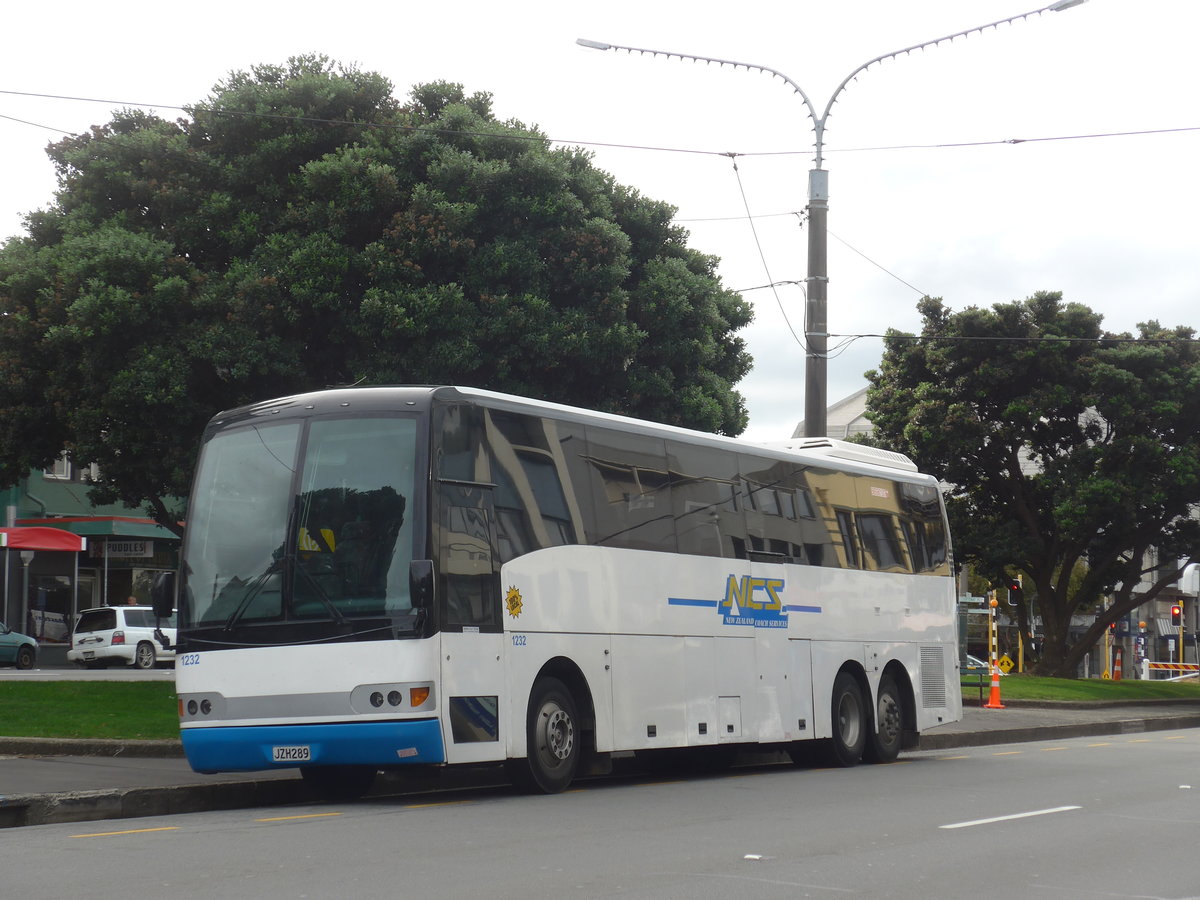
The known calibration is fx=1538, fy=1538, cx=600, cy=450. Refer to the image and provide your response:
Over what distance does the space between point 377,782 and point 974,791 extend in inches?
208

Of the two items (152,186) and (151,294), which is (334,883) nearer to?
(151,294)

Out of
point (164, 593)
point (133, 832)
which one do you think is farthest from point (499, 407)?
point (133, 832)

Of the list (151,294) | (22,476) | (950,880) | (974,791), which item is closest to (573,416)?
(974,791)

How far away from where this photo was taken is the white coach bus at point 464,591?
11523 millimetres

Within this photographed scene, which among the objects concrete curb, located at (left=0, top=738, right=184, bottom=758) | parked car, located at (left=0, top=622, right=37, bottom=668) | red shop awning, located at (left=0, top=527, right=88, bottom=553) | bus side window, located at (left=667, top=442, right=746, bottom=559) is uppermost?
red shop awning, located at (left=0, top=527, right=88, bottom=553)

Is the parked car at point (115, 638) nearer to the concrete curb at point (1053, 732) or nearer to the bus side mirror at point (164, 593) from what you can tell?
the concrete curb at point (1053, 732)

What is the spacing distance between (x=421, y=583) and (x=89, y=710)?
30.2ft

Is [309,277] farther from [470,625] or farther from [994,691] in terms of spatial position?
[994,691]

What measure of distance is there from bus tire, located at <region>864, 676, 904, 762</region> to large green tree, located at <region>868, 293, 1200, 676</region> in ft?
58.1

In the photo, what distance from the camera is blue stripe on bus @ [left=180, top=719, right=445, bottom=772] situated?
1130cm

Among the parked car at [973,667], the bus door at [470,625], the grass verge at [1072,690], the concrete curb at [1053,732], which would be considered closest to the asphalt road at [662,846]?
the bus door at [470,625]

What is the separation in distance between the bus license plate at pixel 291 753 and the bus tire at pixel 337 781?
1.16 meters

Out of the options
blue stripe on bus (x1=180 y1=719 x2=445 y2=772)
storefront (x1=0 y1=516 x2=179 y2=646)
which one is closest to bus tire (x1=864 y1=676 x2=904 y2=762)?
blue stripe on bus (x1=180 y1=719 x2=445 y2=772)

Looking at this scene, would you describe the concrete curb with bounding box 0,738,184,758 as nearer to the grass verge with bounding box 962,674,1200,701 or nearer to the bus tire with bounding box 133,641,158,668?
the grass verge with bounding box 962,674,1200,701
